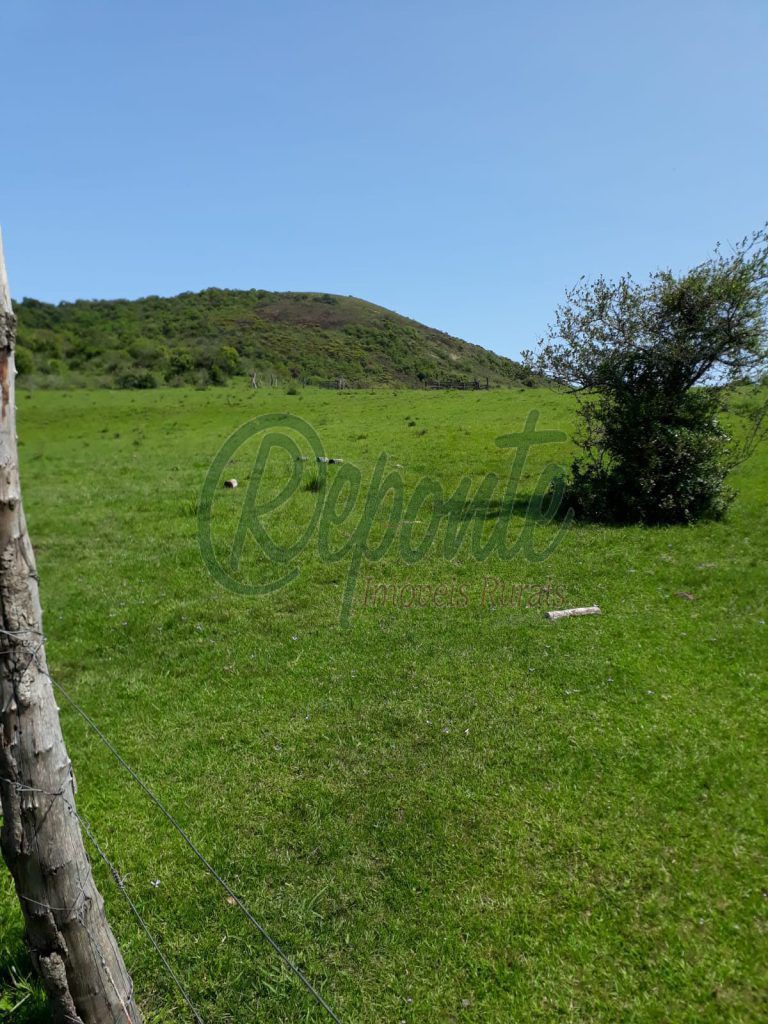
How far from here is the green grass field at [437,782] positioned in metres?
4.17

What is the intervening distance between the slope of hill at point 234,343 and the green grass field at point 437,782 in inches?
1910

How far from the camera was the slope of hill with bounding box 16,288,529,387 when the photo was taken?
199ft

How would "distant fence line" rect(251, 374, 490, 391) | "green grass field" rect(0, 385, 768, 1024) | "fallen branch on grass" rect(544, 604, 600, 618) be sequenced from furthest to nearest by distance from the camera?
"distant fence line" rect(251, 374, 490, 391) < "fallen branch on grass" rect(544, 604, 600, 618) < "green grass field" rect(0, 385, 768, 1024)

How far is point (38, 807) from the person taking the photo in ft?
9.98

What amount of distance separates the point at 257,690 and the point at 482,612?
13.8 ft

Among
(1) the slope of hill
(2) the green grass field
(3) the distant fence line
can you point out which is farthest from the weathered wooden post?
(1) the slope of hill

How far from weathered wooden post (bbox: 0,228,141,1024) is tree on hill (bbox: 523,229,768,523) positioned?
14.2 metres

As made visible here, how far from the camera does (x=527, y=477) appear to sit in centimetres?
1966

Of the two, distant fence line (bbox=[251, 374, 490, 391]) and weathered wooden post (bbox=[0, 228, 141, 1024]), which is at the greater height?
distant fence line (bbox=[251, 374, 490, 391])

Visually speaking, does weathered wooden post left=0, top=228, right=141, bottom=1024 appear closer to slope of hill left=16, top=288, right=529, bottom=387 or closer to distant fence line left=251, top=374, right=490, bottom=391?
distant fence line left=251, top=374, right=490, bottom=391

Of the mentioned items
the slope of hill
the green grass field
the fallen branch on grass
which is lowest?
the green grass field

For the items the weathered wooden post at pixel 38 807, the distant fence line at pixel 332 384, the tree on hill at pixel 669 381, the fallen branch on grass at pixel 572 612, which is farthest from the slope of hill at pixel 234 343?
the weathered wooden post at pixel 38 807

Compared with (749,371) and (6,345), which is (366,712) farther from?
(749,371)

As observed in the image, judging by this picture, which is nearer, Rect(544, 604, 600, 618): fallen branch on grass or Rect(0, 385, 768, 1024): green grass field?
Rect(0, 385, 768, 1024): green grass field
